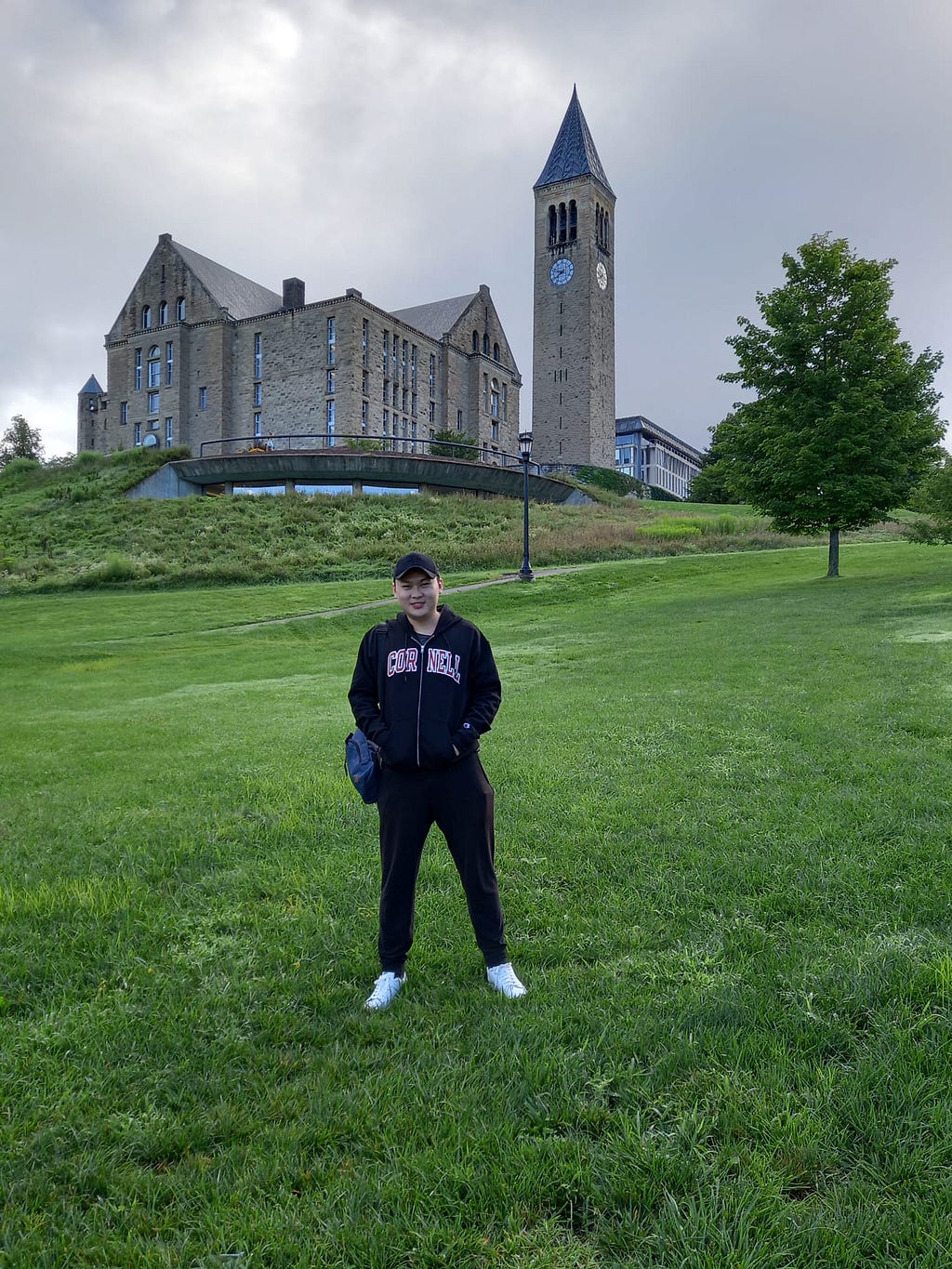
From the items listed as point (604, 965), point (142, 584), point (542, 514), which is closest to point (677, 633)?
point (604, 965)

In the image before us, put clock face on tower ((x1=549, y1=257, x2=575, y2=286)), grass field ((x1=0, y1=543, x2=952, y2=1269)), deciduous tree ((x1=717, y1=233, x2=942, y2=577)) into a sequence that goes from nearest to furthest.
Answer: grass field ((x1=0, y1=543, x2=952, y2=1269)) < deciduous tree ((x1=717, y1=233, x2=942, y2=577)) < clock face on tower ((x1=549, y1=257, x2=575, y2=286))

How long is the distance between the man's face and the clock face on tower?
7704 centimetres

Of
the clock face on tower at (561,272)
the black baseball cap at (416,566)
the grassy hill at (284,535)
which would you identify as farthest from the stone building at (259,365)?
the black baseball cap at (416,566)

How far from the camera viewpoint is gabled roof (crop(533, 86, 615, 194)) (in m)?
74.4

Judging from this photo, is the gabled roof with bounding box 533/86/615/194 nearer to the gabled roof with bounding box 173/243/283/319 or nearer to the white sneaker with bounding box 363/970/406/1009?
the gabled roof with bounding box 173/243/283/319

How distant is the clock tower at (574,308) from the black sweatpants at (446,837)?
232 ft

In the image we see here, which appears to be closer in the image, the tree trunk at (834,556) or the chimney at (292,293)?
the tree trunk at (834,556)

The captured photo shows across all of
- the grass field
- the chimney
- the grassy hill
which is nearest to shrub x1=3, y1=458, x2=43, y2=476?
the grassy hill

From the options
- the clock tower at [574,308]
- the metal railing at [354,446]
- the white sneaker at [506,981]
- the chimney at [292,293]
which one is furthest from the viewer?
the clock tower at [574,308]

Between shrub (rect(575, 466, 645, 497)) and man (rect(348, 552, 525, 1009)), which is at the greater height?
shrub (rect(575, 466, 645, 497))

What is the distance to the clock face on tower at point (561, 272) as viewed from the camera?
7331 cm

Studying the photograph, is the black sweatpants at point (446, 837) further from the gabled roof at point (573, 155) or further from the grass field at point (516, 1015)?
the gabled roof at point (573, 155)

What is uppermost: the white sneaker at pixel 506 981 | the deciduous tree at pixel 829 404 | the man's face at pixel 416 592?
the deciduous tree at pixel 829 404

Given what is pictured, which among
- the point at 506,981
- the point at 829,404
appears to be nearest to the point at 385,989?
the point at 506,981
